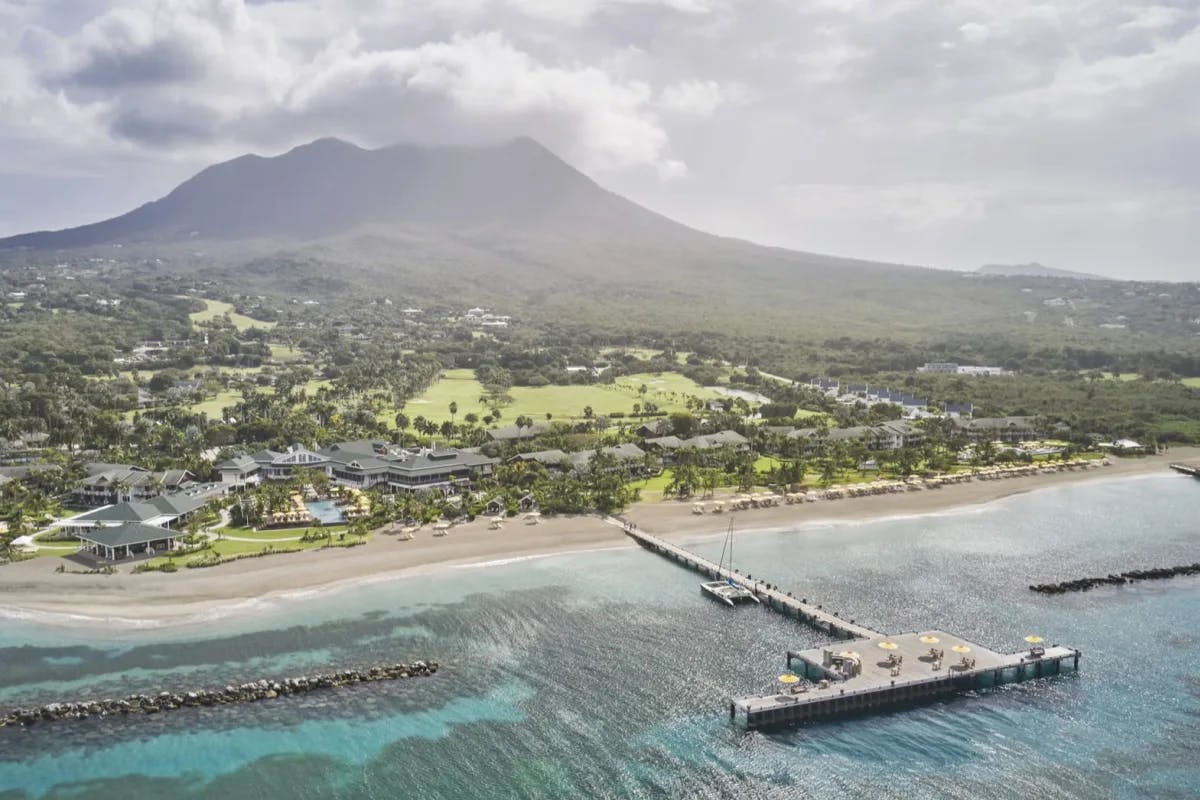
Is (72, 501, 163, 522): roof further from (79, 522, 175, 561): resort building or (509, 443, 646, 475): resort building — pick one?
(509, 443, 646, 475): resort building

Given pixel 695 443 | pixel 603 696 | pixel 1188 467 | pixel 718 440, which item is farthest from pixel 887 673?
pixel 1188 467

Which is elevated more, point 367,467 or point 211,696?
point 367,467

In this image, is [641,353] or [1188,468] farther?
[641,353]

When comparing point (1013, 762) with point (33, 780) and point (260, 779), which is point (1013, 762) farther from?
point (33, 780)

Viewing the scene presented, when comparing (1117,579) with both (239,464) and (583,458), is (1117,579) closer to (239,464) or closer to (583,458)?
(583,458)

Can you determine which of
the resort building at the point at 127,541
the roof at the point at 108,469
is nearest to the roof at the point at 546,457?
the roof at the point at 108,469

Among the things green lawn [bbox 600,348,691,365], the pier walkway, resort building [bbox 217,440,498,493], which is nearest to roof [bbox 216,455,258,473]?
resort building [bbox 217,440,498,493]
